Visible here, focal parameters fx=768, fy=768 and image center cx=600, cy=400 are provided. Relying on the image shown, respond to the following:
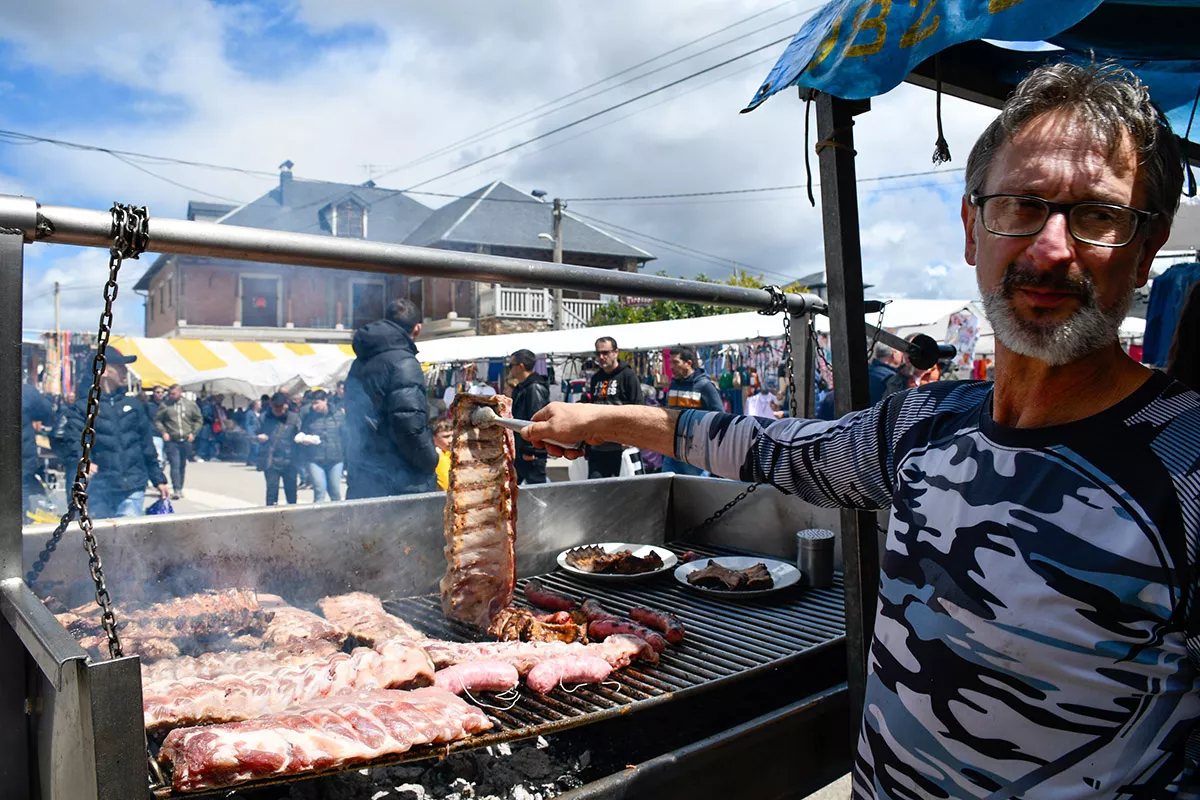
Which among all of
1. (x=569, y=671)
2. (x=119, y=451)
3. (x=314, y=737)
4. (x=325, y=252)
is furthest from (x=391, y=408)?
(x=314, y=737)

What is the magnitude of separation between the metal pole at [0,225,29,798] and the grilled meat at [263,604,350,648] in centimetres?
88

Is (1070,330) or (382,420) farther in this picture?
(382,420)

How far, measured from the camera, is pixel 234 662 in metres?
2.59

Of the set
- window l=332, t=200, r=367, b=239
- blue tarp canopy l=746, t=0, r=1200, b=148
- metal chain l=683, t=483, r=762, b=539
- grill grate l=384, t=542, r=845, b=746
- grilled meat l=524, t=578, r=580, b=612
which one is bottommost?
grill grate l=384, t=542, r=845, b=746

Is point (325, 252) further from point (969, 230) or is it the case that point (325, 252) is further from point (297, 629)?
point (969, 230)

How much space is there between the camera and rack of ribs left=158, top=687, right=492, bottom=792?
1.86 metres

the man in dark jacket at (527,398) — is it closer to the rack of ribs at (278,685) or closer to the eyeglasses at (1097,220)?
the rack of ribs at (278,685)

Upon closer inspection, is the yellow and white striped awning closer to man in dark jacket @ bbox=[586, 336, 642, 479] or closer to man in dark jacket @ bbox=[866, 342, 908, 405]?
man in dark jacket @ bbox=[586, 336, 642, 479]

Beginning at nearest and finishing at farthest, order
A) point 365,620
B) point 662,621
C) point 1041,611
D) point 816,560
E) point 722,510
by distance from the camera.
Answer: point 1041,611
point 365,620
point 662,621
point 816,560
point 722,510

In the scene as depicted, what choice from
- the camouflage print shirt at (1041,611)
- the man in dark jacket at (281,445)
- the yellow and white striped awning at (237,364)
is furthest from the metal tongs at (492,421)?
the yellow and white striped awning at (237,364)

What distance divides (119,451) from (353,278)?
77.3 ft

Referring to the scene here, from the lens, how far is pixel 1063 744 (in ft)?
4.72

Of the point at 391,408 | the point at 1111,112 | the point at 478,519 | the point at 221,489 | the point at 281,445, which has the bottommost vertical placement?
the point at 221,489

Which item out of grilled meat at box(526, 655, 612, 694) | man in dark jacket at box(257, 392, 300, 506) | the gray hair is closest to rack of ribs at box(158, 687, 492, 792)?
grilled meat at box(526, 655, 612, 694)
